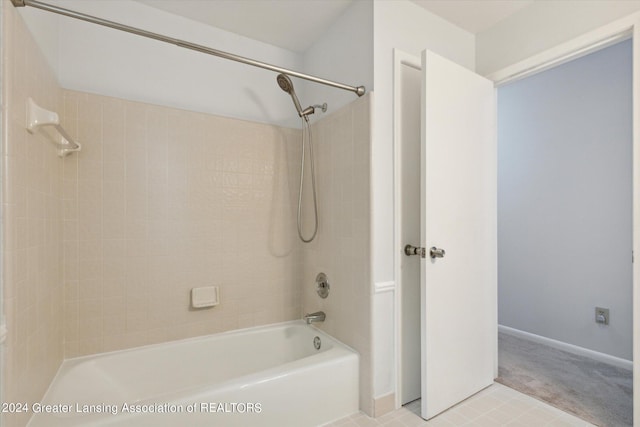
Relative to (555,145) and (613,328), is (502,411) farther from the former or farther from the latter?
(555,145)

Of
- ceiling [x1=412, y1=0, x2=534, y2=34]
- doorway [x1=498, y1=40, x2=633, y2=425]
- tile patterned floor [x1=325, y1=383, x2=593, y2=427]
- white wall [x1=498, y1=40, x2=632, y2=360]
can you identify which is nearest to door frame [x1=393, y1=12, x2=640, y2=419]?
tile patterned floor [x1=325, y1=383, x2=593, y2=427]

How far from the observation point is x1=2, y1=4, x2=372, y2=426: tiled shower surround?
138cm

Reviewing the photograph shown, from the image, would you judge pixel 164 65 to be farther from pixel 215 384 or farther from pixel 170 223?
pixel 215 384

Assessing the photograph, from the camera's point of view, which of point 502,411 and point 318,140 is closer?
point 502,411

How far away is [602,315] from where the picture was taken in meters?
2.39

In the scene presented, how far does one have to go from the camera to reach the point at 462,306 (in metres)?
1.79

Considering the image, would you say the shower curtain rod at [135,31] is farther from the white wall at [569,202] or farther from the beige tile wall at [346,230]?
the white wall at [569,202]

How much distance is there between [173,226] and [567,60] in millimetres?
2400

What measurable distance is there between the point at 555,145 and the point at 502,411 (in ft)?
7.13

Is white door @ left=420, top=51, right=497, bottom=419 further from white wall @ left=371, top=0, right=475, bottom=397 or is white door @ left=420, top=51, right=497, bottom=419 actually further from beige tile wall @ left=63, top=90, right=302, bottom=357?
beige tile wall @ left=63, top=90, right=302, bottom=357

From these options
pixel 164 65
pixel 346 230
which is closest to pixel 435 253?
pixel 346 230

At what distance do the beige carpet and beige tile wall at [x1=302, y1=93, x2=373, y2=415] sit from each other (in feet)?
3.60

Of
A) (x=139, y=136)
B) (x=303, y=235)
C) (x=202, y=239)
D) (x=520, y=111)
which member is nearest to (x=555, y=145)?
(x=520, y=111)

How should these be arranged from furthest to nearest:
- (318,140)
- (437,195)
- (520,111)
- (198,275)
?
(520,111) < (318,140) < (198,275) < (437,195)
